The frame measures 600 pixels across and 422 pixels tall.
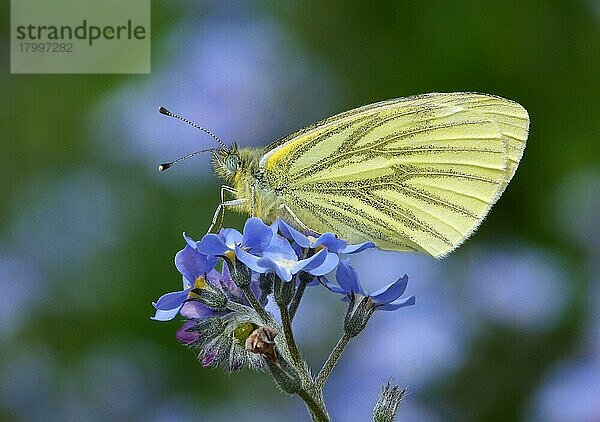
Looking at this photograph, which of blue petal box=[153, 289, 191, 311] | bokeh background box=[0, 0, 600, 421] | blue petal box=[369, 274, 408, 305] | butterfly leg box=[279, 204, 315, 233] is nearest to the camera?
blue petal box=[153, 289, 191, 311]

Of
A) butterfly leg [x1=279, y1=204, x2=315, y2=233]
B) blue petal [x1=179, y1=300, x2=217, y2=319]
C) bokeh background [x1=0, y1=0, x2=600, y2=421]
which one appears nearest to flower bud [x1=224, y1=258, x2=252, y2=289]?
blue petal [x1=179, y1=300, x2=217, y2=319]

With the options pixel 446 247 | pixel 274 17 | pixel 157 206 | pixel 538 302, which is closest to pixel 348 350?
pixel 538 302

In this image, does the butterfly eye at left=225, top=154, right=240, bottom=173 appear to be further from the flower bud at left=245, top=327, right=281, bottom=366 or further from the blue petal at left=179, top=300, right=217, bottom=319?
the flower bud at left=245, top=327, right=281, bottom=366

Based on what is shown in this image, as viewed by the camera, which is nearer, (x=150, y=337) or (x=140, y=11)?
(x=150, y=337)

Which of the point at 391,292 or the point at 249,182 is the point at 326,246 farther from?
the point at 249,182

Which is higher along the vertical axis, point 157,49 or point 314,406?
point 157,49

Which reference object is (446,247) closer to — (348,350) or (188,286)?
(188,286)

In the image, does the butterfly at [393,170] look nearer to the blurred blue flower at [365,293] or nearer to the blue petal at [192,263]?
the blurred blue flower at [365,293]

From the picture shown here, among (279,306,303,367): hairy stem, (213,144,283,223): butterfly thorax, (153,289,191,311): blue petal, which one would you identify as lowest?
(279,306,303,367): hairy stem
